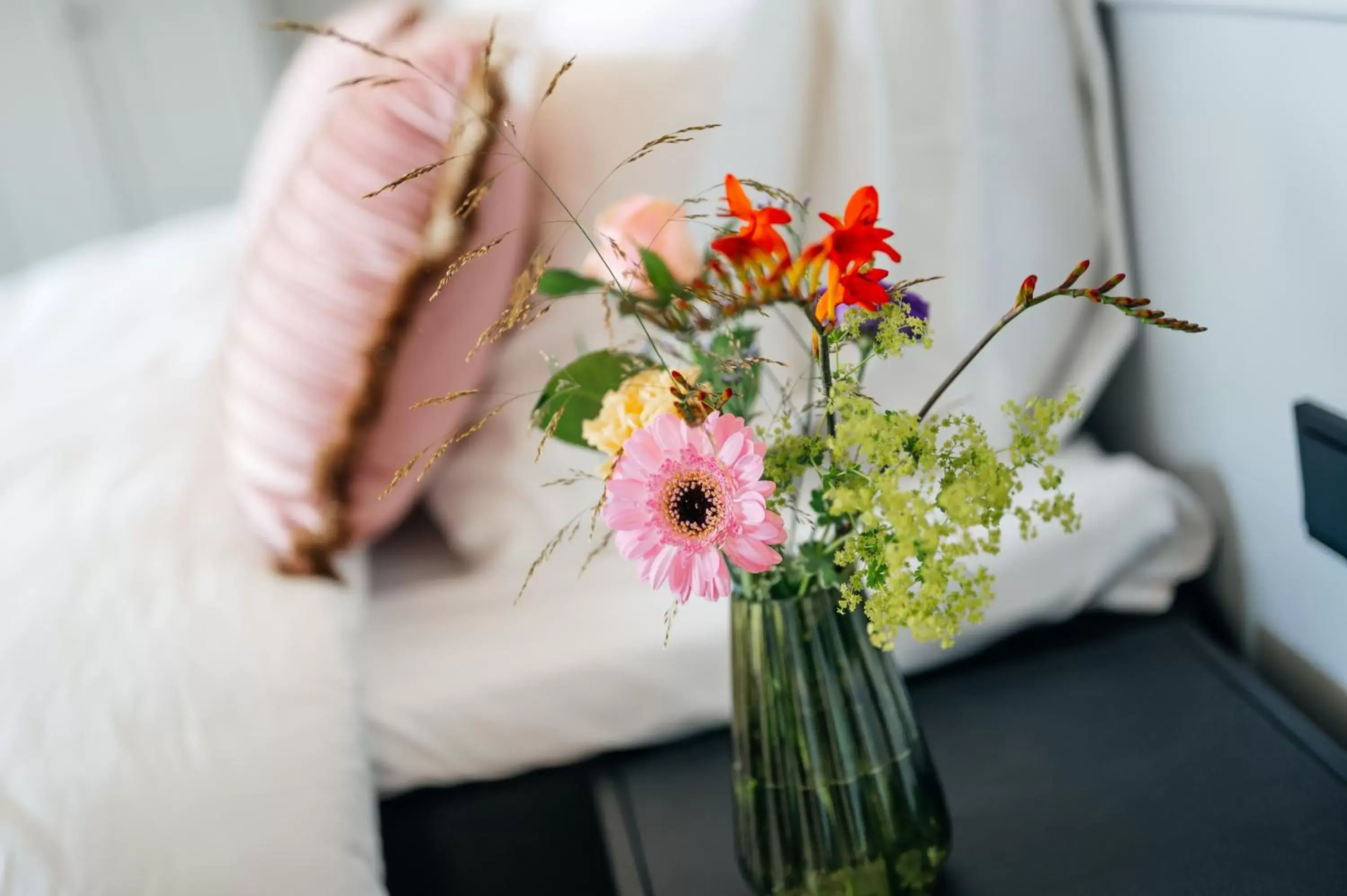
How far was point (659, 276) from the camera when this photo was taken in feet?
2.00

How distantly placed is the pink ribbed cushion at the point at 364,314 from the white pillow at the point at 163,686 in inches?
2.2

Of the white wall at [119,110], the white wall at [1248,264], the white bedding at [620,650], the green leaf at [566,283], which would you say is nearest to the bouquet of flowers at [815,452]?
the green leaf at [566,283]

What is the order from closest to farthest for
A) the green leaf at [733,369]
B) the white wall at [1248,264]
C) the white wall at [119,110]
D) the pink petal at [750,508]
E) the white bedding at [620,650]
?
the pink petal at [750,508], the green leaf at [733,369], the white wall at [1248,264], the white bedding at [620,650], the white wall at [119,110]

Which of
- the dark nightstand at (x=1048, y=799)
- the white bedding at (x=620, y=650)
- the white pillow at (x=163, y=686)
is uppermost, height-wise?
the white pillow at (x=163, y=686)

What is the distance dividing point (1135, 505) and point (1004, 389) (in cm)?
13

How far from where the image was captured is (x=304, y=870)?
2.31 ft

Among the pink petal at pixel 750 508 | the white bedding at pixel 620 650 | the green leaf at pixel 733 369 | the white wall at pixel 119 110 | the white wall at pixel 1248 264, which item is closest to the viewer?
the pink petal at pixel 750 508

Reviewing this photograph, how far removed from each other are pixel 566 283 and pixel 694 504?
0.24 meters

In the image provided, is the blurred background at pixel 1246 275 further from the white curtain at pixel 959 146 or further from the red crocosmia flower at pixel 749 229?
the red crocosmia flower at pixel 749 229

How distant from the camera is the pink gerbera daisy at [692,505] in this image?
1.54 ft

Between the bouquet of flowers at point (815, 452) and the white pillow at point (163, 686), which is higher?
the bouquet of flowers at point (815, 452)

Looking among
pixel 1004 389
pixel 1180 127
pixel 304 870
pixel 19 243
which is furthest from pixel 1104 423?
pixel 19 243

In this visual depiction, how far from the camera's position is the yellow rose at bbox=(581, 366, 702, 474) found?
51 centimetres

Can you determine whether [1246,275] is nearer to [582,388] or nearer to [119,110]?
[582,388]
